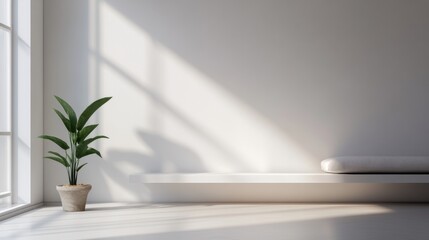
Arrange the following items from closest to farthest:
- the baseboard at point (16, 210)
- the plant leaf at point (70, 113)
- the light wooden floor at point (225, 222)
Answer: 1. the light wooden floor at point (225, 222)
2. the baseboard at point (16, 210)
3. the plant leaf at point (70, 113)

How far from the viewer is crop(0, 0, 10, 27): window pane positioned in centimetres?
483

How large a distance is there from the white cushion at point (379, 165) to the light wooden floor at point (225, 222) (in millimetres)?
304

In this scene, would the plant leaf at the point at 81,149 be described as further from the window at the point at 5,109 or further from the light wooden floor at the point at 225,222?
the window at the point at 5,109

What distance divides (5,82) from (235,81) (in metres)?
1.93

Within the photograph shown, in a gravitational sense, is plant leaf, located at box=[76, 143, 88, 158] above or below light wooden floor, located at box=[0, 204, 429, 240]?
above

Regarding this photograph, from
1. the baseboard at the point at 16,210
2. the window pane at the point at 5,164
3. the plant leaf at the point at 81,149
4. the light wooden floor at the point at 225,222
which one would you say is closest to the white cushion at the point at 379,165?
the light wooden floor at the point at 225,222

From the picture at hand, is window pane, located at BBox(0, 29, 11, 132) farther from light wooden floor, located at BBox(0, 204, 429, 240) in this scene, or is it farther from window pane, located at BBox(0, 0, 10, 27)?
light wooden floor, located at BBox(0, 204, 429, 240)

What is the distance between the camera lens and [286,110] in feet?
17.1

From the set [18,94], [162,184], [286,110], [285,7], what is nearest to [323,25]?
[285,7]

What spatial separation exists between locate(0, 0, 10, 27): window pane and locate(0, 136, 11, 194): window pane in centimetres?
94

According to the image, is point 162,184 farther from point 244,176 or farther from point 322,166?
point 322,166

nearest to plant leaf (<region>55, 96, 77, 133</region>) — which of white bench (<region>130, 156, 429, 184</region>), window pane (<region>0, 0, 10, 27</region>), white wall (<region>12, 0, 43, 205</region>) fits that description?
white wall (<region>12, 0, 43, 205</region>)

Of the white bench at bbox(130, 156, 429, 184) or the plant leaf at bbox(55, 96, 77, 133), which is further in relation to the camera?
the white bench at bbox(130, 156, 429, 184)

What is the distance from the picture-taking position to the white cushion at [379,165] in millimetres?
4770
